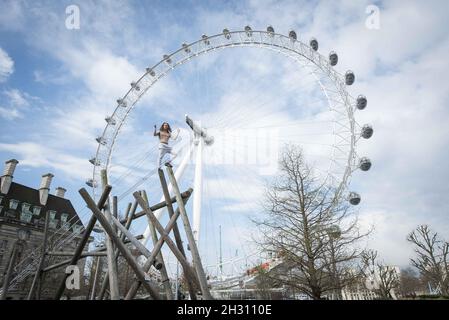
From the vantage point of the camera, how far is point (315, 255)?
11.9 metres

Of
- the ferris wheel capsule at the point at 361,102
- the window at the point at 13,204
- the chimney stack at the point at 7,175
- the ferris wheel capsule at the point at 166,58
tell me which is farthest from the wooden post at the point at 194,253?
the chimney stack at the point at 7,175

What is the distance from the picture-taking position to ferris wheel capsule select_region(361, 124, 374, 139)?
21.1 metres

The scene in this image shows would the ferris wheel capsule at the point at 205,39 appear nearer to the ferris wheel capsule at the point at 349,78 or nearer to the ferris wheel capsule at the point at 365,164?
the ferris wheel capsule at the point at 349,78

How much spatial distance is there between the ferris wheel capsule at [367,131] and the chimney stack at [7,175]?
153 ft

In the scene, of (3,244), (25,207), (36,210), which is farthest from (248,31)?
(36,210)

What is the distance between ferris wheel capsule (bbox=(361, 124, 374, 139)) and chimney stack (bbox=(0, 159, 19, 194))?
46785 mm

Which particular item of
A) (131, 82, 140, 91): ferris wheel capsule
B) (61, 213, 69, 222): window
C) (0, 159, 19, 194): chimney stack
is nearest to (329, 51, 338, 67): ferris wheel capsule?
(131, 82, 140, 91): ferris wheel capsule

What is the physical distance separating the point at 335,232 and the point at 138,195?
8.72 m

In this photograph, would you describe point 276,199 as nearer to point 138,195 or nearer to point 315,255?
point 315,255

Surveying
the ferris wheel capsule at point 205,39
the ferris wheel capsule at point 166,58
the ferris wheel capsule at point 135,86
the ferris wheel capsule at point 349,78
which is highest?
the ferris wheel capsule at point 205,39

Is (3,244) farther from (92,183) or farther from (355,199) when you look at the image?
(355,199)

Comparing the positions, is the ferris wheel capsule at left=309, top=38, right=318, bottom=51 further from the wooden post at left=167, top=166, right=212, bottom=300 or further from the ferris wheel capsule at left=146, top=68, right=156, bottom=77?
the wooden post at left=167, top=166, right=212, bottom=300

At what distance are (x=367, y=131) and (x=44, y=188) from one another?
1924 inches

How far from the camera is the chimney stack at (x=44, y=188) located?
4769 cm
